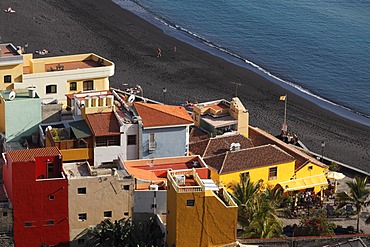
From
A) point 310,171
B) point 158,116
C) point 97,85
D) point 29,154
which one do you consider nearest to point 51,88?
point 97,85

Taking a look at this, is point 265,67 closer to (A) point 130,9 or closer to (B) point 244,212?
(A) point 130,9

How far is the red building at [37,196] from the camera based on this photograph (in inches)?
2031

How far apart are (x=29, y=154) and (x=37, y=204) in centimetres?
270

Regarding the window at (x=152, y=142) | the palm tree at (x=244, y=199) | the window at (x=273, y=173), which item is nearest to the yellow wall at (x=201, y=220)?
the palm tree at (x=244, y=199)

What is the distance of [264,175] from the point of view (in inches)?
2475

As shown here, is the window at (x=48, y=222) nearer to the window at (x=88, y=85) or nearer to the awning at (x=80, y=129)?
the awning at (x=80, y=129)

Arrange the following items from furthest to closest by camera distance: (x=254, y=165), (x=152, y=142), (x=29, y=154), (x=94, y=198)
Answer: (x=254, y=165) < (x=152, y=142) < (x=94, y=198) < (x=29, y=154)

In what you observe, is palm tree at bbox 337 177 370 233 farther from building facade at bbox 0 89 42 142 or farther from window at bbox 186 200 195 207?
building facade at bbox 0 89 42 142

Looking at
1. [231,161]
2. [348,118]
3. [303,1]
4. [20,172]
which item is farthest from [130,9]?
[20,172]

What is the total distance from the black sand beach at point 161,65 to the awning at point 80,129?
22.8m

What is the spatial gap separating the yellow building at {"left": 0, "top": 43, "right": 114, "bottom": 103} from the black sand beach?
17.2 metres

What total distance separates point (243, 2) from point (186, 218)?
262ft

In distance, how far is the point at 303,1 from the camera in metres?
130

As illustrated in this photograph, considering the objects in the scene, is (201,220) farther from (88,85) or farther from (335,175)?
(88,85)
